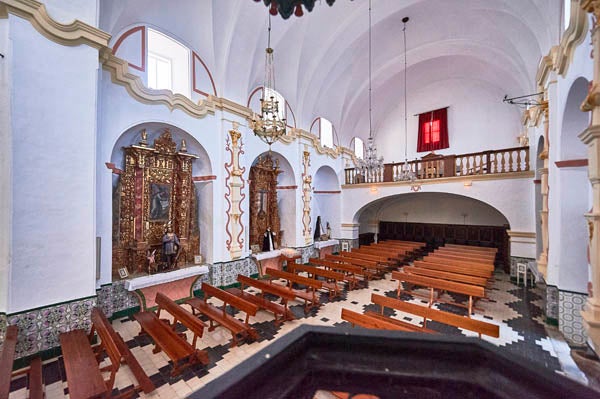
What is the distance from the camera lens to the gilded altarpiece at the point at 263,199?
387 inches

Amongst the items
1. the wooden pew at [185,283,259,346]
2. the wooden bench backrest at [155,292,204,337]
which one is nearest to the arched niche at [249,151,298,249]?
the wooden pew at [185,283,259,346]

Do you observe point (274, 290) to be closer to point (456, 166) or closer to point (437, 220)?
point (456, 166)

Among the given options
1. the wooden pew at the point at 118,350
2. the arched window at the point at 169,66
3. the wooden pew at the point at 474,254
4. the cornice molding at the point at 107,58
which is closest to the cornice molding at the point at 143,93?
the cornice molding at the point at 107,58

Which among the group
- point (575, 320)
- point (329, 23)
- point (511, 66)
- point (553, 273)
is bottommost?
point (575, 320)

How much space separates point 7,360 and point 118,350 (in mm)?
1135

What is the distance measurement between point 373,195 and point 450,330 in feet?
23.6

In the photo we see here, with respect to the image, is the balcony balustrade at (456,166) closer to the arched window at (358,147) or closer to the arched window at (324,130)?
the arched window at (324,130)

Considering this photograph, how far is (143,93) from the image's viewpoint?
6102mm

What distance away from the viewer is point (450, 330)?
17.9 feet

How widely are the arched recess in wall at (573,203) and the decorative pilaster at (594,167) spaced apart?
7.65ft

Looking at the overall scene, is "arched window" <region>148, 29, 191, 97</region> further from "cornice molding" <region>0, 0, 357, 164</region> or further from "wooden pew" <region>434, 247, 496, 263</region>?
"wooden pew" <region>434, 247, 496, 263</region>

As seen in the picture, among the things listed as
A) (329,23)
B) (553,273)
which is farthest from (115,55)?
(553,273)

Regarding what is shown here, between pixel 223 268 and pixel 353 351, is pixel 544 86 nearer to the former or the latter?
pixel 353 351

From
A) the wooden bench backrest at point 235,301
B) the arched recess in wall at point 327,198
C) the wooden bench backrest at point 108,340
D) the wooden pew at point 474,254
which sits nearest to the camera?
the wooden bench backrest at point 108,340
